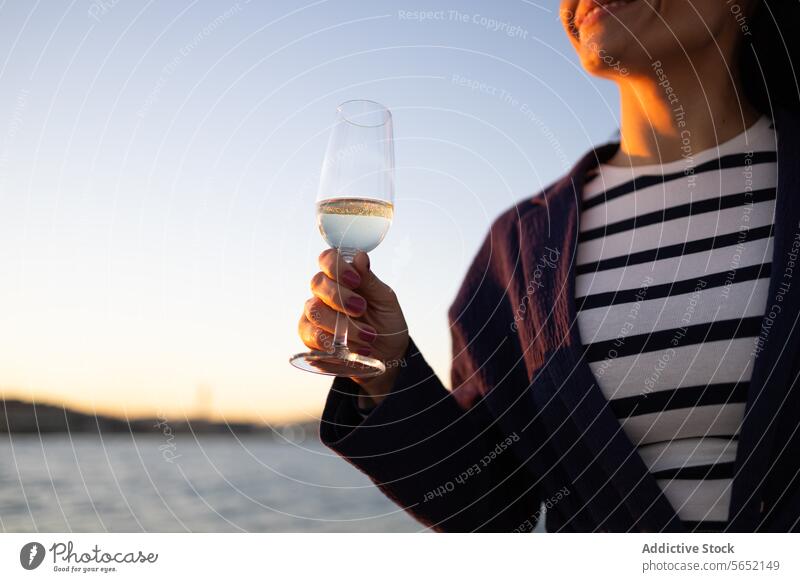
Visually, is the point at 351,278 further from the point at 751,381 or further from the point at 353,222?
the point at 751,381

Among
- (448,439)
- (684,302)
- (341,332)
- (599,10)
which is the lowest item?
(448,439)

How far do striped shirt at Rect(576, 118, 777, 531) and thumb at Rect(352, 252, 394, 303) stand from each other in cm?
39

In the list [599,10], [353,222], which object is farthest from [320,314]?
[599,10]

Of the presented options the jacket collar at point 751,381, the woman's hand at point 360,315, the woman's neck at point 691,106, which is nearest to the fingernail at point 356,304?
the woman's hand at point 360,315

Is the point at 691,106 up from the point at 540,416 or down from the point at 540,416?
up

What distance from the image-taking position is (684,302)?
1.33 m

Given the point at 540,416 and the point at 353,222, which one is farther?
the point at 540,416

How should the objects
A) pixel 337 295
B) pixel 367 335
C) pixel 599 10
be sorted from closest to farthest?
pixel 337 295, pixel 367 335, pixel 599 10

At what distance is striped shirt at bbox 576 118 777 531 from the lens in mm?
1248

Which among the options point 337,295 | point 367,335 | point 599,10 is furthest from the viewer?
point 599,10

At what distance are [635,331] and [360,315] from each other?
50 centimetres

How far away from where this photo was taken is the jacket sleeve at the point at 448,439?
136 cm
